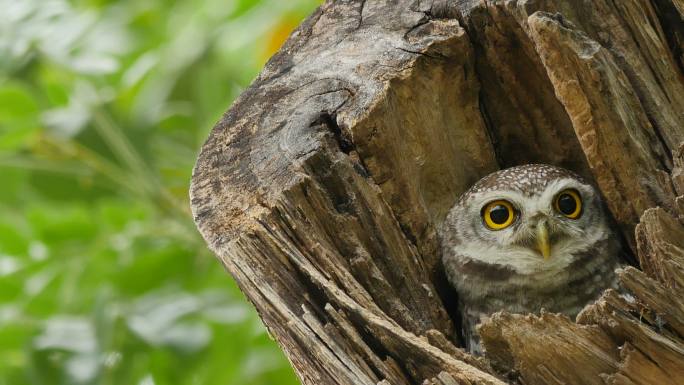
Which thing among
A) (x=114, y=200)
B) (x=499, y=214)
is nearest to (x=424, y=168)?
(x=499, y=214)

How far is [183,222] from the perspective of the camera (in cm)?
389

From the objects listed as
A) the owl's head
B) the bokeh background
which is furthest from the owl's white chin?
the bokeh background

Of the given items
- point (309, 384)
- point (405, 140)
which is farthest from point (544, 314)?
point (405, 140)

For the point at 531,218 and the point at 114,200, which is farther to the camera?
the point at 114,200

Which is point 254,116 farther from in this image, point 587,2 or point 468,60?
point 587,2

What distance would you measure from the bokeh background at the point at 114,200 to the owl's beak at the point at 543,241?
1163 mm

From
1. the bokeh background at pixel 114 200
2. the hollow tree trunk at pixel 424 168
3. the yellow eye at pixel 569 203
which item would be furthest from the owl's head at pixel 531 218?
the bokeh background at pixel 114 200

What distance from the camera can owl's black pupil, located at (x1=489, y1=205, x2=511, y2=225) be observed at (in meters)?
3.14

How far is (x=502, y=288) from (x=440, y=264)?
0.70 ft

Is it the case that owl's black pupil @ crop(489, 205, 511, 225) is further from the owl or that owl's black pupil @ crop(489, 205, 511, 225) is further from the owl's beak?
the owl's beak

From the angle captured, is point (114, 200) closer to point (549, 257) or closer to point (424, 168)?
point (424, 168)

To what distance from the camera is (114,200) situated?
13.6 feet

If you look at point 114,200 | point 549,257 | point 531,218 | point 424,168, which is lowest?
point 549,257

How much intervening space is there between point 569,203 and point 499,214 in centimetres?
23
